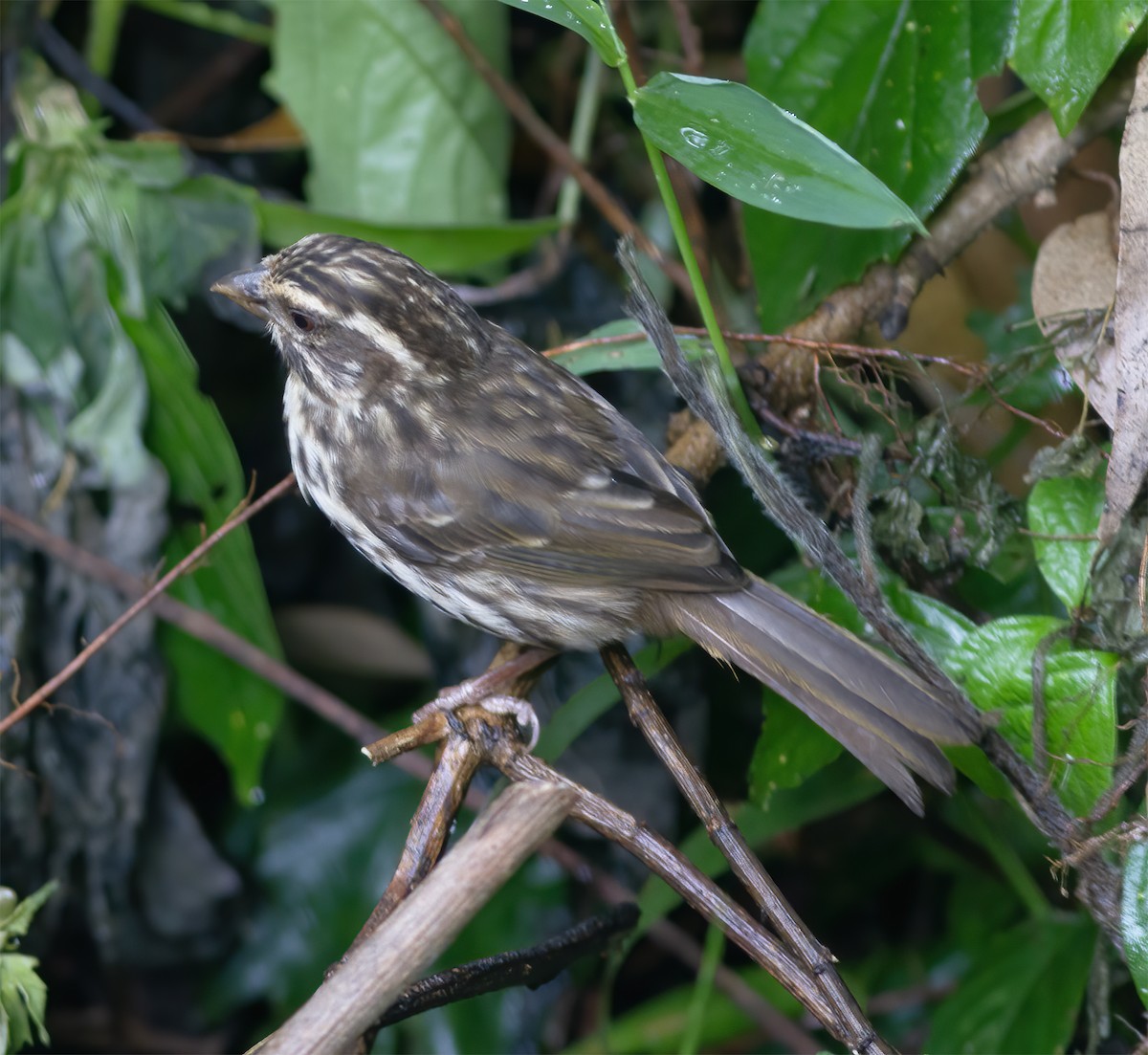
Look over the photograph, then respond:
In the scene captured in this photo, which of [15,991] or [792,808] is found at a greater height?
[792,808]

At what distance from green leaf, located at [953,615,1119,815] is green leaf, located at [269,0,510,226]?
1.90 metres

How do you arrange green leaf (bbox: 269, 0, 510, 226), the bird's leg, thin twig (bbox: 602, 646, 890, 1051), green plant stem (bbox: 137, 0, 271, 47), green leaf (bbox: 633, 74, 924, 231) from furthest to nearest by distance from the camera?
→ green plant stem (bbox: 137, 0, 271, 47) → green leaf (bbox: 269, 0, 510, 226) → the bird's leg → thin twig (bbox: 602, 646, 890, 1051) → green leaf (bbox: 633, 74, 924, 231)

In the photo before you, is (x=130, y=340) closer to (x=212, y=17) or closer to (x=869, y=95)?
(x=212, y=17)

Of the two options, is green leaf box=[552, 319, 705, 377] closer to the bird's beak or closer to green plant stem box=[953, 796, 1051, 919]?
the bird's beak

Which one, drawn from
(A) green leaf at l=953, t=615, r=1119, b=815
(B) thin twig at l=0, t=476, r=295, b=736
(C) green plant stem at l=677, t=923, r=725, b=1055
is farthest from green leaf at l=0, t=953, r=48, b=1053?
(A) green leaf at l=953, t=615, r=1119, b=815

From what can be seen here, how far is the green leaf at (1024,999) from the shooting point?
2.42 meters

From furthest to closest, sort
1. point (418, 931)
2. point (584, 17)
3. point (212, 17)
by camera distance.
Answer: point (212, 17) < point (584, 17) < point (418, 931)

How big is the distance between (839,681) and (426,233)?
150cm

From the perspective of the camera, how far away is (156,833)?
10.4 feet

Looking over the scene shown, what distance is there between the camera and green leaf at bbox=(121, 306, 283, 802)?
2.80 meters

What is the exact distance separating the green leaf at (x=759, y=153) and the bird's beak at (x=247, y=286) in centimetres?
109

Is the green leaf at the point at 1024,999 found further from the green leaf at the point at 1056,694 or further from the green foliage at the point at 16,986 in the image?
the green foliage at the point at 16,986

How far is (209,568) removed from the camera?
2844mm

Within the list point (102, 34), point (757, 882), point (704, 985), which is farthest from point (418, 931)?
point (102, 34)
